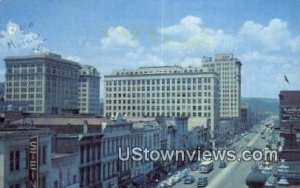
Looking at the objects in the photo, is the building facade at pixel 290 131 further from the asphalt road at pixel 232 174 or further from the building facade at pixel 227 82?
the building facade at pixel 227 82

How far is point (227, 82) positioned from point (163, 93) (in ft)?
13.9

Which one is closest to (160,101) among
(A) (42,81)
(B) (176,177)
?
(B) (176,177)

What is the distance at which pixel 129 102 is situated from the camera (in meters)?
21.9

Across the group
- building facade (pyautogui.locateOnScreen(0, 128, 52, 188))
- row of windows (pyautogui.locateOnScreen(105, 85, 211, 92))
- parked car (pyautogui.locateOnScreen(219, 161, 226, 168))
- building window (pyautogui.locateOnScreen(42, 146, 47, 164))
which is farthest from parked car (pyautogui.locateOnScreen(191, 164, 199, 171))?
building facade (pyautogui.locateOnScreen(0, 128, 52, 188))

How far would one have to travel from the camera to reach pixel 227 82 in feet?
76.6

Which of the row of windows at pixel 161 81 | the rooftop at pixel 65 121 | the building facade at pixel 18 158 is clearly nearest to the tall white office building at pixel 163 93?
the row of windows at pixel 161 81

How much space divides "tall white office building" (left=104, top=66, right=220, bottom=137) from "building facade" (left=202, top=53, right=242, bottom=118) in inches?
23.7

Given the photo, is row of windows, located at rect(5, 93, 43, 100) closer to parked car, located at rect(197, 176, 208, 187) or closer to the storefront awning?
the storefront awning

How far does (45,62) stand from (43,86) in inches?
152

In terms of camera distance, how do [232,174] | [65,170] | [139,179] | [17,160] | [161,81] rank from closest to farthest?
[17,160], [65,170], [232,174], [139,179], [161,81]

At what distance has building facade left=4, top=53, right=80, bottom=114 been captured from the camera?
67.7ft

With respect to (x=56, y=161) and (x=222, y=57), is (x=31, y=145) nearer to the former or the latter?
(x=56, y=161)

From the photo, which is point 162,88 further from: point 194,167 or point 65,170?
point 65,170

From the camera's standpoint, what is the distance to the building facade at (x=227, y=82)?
742 inches
